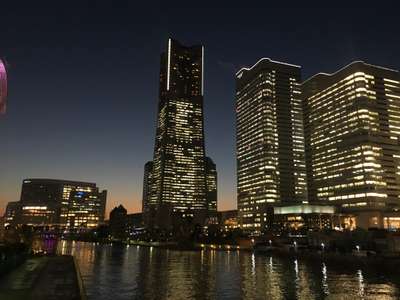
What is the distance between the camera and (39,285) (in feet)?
145

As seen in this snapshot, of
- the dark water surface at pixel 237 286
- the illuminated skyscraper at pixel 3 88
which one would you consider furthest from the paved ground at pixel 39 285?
the illuminated skyscraper at pixel 3 88

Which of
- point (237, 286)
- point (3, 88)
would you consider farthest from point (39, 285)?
point (237, 286)

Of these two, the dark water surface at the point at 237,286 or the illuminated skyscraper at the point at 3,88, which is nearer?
the illuminated skyscraper at the point at 3,88

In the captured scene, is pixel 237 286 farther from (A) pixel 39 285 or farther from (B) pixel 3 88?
(B) pixel 3 88

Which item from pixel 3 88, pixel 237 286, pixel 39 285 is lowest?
pixel 237 286

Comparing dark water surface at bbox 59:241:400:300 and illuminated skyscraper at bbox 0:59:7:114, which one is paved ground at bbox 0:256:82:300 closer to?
dark water surface at bbox 59:241:400:300

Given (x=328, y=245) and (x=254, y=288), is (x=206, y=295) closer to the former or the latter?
(x=254, y=288)

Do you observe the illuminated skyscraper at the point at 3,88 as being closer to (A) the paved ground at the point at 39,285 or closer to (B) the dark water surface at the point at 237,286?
(A) the paved ground at the point at 39,285

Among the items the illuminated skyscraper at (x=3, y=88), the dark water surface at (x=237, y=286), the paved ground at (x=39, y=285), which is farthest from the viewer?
the dark water surface at (x=237, y=286)

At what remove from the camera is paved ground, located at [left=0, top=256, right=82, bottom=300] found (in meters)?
37.3

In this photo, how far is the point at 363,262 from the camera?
105m

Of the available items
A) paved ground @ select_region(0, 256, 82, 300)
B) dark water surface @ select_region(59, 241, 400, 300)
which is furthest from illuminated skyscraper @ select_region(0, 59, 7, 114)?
dark water surface @ select_region(59, 241, 400, 300)

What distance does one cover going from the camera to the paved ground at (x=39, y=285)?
3731cm

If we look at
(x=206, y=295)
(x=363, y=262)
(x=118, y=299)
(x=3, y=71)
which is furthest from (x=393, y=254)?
(x=3, y=71)
